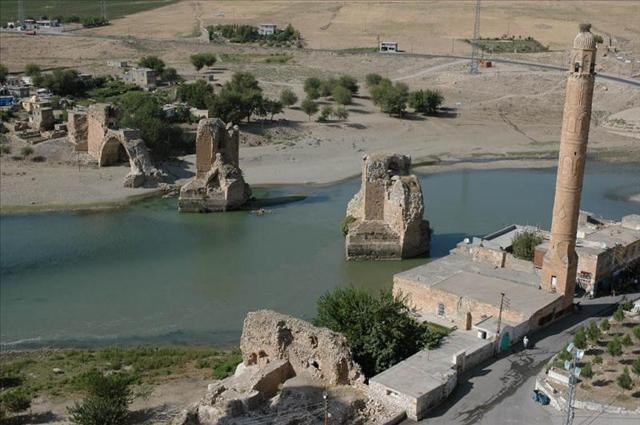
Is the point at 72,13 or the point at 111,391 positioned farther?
Result: the point at 72,13

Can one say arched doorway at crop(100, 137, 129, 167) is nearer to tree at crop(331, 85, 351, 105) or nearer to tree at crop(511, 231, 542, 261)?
tree at crop(331, 85, 351, 105)

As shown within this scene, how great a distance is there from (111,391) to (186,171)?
29.6 metres

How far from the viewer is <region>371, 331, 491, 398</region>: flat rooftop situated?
17.4 m

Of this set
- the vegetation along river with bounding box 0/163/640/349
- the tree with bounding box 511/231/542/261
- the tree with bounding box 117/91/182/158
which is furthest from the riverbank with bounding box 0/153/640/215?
the tree with bounding box 511/231/542/261

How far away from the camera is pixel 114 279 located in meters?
31.2

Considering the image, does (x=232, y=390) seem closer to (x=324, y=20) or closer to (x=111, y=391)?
(x=111, y=391)

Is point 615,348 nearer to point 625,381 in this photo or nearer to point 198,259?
point 625,381

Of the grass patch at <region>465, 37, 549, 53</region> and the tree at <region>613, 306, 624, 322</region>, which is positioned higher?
the grass patch at <region>465, 37, 549, 53</region>

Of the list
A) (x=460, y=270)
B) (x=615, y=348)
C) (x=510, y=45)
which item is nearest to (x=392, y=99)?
(x=460, y=270)

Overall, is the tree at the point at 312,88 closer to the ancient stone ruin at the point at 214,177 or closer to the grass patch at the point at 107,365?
the ancient stone ruin at the point at 214,177

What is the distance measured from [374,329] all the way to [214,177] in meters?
23.0

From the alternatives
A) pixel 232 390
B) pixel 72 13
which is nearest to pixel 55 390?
pixel 232 390

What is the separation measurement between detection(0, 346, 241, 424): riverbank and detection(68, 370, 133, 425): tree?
900mm

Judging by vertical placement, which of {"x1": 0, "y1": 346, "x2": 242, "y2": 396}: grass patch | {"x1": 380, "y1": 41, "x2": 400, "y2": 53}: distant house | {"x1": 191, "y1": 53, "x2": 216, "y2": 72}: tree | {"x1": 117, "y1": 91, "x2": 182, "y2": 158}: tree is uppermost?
{"x1": 380, "y1": 41, "x2": 400, "y2": 53}: distant house
